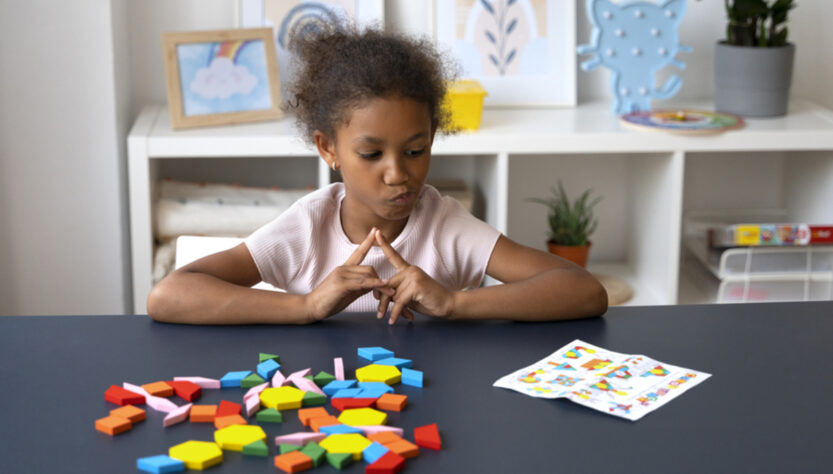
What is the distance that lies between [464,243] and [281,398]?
1.96 ft

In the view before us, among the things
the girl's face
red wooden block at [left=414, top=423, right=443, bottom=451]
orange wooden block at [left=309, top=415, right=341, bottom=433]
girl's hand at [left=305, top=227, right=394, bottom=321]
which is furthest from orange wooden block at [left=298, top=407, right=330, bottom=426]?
the girl's face

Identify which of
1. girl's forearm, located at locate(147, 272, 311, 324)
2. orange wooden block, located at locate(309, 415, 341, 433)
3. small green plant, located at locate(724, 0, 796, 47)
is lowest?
orange wooden block, located at locate(309, 415, 341, 433)

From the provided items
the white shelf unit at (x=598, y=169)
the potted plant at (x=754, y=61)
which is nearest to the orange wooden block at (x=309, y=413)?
the white shelf unit at (x=598, y=169)

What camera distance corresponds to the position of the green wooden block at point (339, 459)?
903 mm

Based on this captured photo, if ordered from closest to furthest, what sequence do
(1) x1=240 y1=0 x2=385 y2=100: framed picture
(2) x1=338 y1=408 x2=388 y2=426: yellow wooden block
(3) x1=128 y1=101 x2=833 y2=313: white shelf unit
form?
1. (2) x1=338 y1=408 x2=388 y2=426: yellow wooden block
2. (3) x1=128 y1=101 x2=833 y2=313: white shelf unit
3. (1) x1=240 y1=0 x2=385 y2=100: framed picture

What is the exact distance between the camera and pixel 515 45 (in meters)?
2.82

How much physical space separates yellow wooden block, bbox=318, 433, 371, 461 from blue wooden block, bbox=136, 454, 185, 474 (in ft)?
0.45

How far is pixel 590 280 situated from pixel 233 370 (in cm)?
54

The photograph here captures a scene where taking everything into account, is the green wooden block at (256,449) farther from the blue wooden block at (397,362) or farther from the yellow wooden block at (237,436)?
the blue wooden block at (397,362)

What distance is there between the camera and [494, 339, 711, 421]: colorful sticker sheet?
1055mm

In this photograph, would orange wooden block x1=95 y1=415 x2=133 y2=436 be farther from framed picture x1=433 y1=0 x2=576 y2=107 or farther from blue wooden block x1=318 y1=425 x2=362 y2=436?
Result: framed picture x1=433 y1=0 x2=576 y2=107

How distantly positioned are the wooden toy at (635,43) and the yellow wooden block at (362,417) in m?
1.83

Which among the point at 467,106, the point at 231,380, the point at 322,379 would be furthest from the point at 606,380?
the point at 467,106

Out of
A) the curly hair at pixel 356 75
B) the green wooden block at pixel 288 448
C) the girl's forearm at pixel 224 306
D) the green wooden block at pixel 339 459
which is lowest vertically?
the green wooden block at pixel 339 459
